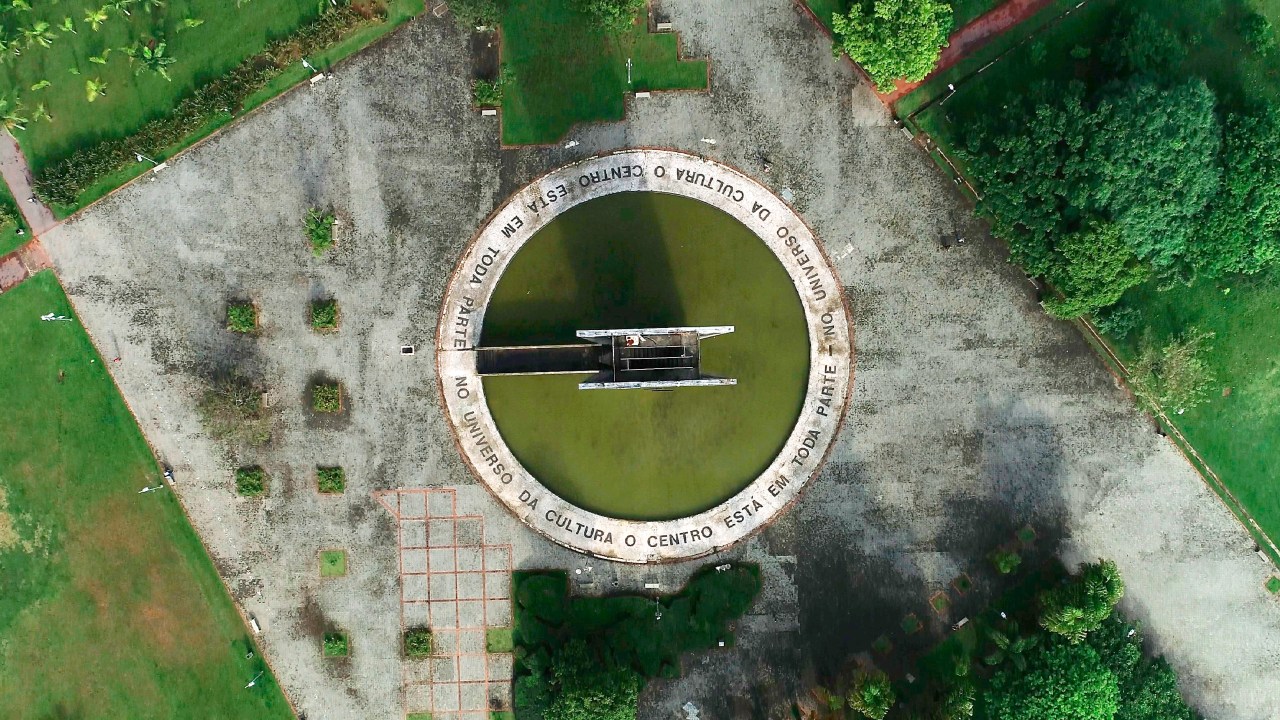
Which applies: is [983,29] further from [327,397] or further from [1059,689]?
[327,397]

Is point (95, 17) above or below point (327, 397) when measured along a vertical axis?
above

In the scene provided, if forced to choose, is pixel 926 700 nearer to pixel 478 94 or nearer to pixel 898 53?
pixel 898 53

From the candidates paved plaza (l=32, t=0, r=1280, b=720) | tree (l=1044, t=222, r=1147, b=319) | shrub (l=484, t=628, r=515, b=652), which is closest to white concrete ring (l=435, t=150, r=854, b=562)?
paved plaza (l=32, t=0, r=1280, b=720)

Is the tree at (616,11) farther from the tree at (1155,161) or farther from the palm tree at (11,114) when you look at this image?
the palm tree at (11,114)

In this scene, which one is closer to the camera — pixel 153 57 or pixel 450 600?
pixel 153 57

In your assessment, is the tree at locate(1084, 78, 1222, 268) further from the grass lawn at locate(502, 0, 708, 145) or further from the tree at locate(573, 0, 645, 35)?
the tree at locate(573, 0, 645, 35)

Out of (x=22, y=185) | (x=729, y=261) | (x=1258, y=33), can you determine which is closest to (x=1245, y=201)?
(x=1258, y=33)

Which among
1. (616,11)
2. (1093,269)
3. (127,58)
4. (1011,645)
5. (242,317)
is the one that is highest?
(127,58)

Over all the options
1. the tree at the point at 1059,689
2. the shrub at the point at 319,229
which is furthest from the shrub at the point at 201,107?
the tree at the point at 1059,689
